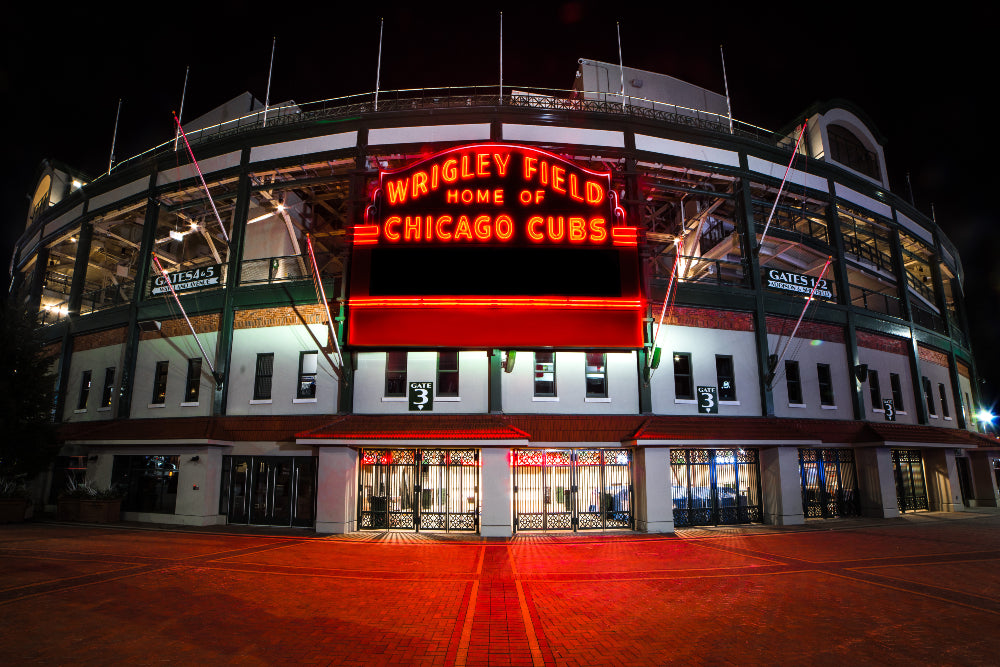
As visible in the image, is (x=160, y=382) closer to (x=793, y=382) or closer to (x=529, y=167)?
(x=529, y=167)

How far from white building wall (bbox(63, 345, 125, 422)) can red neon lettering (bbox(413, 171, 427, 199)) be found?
17.0 m

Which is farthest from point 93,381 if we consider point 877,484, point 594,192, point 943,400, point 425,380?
point 943,400

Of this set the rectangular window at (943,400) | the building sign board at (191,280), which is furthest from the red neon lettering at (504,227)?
the rectangular window at (943,400)

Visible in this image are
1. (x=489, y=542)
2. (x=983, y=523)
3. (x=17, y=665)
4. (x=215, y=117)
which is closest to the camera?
(x=17, y=665)

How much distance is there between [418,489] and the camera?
1978cm

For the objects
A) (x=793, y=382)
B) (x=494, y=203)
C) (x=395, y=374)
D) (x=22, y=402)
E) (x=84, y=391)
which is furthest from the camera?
(x=84, y=391)

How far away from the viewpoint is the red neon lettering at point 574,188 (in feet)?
63.0

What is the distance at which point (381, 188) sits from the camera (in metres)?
19.2

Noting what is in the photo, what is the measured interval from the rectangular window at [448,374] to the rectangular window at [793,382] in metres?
14.7

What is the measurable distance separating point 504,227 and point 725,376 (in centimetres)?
1148

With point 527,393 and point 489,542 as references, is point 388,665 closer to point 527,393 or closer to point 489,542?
point 489,542

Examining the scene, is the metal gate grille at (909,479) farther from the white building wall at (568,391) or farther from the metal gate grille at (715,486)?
the white building wall at (568,391)

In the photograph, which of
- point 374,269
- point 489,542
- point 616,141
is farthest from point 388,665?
point 616,141

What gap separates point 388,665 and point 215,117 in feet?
101
